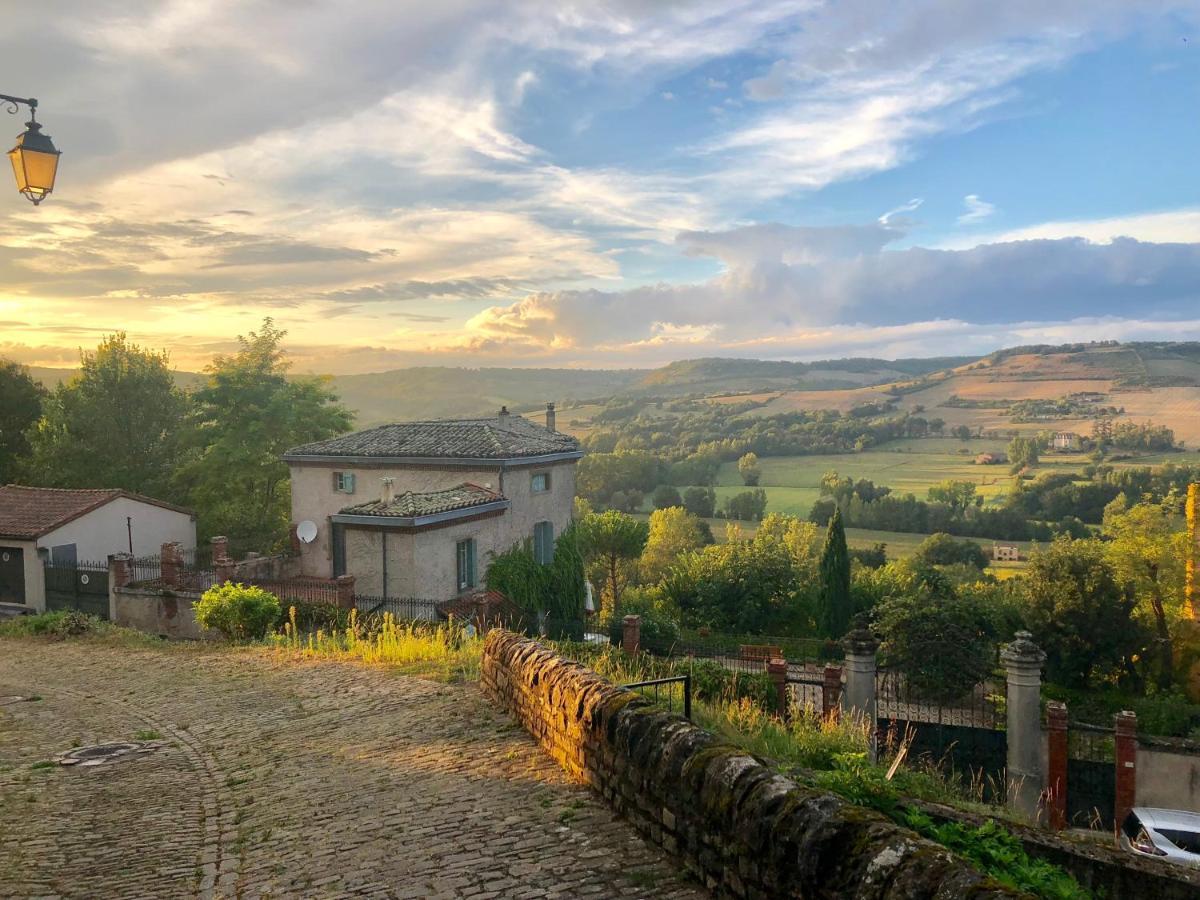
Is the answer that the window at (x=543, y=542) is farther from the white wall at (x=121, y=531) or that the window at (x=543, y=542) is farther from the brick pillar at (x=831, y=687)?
the white wall at (x=121, y=531)

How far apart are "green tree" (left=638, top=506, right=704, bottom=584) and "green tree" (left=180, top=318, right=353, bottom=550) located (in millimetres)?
21703

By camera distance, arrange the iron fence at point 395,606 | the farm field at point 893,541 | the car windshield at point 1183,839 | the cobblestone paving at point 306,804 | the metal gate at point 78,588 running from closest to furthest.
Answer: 1. the cobblestone paving at point 306,804
2. the car windshield at point 1183,839
3. the iron fence at point 395,606
4. the metal gate at point 78,588
5. the farm field at point 893,541

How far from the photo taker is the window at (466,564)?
72.1 feet

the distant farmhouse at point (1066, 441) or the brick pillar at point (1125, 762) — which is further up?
the distant farmhouse at point (1066, 441)

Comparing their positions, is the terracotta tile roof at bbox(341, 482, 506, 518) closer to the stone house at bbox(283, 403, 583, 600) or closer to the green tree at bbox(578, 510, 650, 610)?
the stone house at bbox(283, 403, 583, 600)

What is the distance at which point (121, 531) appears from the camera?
25.8m

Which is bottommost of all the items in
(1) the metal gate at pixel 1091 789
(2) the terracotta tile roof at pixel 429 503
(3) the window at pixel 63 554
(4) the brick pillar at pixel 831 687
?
(1) the metal gate at pixel 1091 789

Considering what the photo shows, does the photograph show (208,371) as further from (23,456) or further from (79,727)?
(79,727)

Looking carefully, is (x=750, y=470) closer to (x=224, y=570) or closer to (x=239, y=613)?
(x=224, y=570)

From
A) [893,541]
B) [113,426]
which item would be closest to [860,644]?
[113,426]

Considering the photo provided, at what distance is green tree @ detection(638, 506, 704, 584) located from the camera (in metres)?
49.9

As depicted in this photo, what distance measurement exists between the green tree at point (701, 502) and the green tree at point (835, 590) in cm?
3890

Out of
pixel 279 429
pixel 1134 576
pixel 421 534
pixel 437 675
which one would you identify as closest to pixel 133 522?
pixel 279 429

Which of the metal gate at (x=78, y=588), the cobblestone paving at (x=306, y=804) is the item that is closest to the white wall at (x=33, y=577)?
the metal gate at (x=78, y=588)
